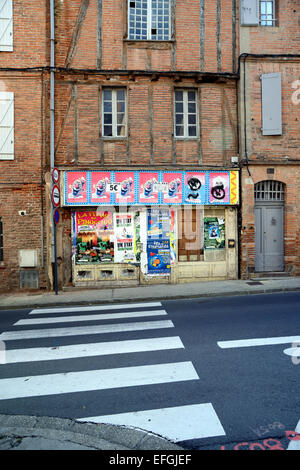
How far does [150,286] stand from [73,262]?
9.05 ft

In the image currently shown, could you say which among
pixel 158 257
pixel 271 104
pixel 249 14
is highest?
pixel 249 14

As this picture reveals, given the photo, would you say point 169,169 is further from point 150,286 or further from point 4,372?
point 4,372

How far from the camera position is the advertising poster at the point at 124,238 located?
1128 centimetres

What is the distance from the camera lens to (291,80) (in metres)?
11.6

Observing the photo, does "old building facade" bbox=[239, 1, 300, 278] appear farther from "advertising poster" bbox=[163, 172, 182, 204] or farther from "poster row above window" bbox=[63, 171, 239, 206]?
"advertising poster" bbox=[163, 172, 182, 204]

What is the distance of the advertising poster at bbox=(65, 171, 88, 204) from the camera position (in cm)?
1092

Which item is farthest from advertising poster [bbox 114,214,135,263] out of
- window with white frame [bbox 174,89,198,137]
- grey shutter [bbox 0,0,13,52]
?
grey shutter [bbox 0,0,13,52]

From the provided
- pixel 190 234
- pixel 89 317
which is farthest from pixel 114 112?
pixel 89 317

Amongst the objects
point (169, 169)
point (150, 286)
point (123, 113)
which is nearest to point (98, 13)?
point (123, 113)

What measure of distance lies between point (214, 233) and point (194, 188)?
176 cm

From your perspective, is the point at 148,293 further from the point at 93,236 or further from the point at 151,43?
the point at 151,43

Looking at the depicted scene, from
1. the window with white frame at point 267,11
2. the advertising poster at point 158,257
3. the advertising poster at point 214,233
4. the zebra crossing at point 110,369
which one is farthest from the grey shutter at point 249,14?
the zebra crossing at point 110,369

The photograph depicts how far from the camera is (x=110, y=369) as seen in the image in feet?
14.3

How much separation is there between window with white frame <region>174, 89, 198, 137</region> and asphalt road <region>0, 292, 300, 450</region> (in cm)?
720
